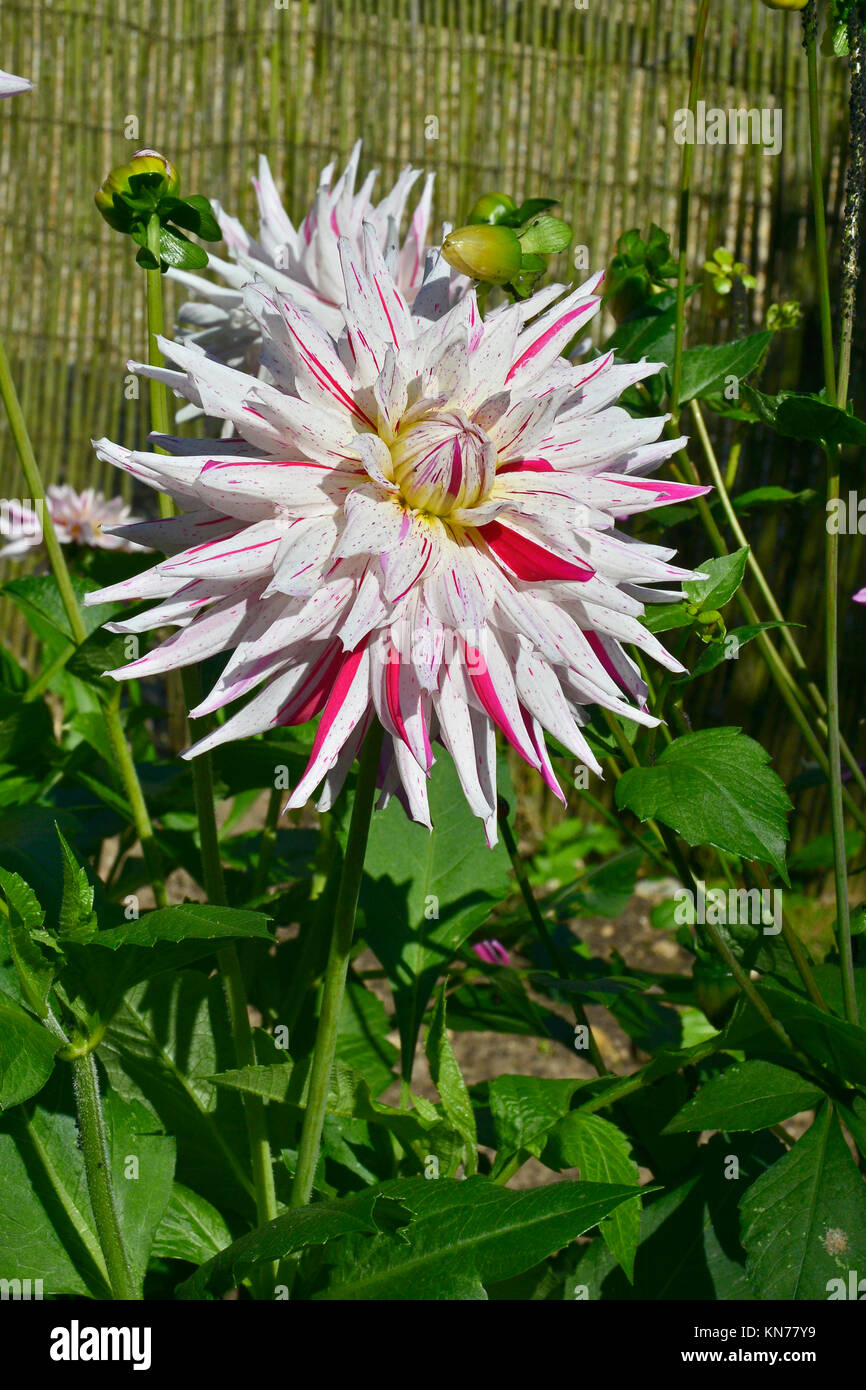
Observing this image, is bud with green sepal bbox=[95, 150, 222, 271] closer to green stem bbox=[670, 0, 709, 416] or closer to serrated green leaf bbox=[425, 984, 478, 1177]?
green stem bbox=[670, 0, 709, 416]

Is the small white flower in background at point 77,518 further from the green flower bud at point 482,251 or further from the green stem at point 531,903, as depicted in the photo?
the green flower bud at point 482,251

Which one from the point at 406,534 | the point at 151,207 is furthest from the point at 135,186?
the point at 406,534

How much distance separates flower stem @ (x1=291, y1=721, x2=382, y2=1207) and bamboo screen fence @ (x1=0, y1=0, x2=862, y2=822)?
2201 millimetres

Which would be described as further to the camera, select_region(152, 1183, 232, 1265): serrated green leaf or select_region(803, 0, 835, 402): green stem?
select_region(152, 1183, 232, 1265): serrated green leaf

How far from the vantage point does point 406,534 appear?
60 centimetres

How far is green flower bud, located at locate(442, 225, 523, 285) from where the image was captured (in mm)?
666

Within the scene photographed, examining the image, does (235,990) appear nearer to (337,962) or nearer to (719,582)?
(337,962)

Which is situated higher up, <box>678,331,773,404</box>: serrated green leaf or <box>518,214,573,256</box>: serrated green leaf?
<box>518,214,573,256</box>: serrated green leaf

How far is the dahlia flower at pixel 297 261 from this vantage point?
0.92 metres

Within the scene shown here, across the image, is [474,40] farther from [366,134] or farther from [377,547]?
[377,547]

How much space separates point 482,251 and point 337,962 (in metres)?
0.41

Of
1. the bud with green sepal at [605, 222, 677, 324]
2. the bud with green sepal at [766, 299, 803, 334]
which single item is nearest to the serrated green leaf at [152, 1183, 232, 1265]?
the bud with green sepal at [605, 222, 677, 324]

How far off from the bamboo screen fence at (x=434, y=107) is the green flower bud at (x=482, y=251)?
2.09 m
